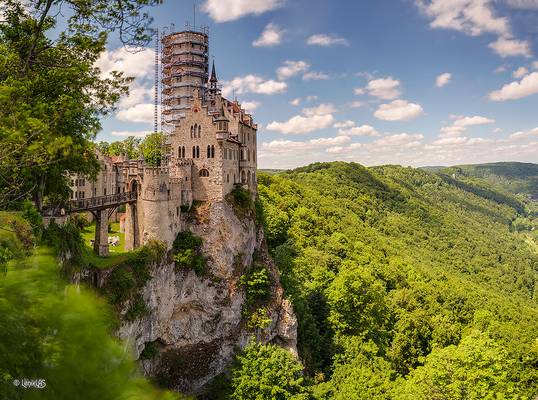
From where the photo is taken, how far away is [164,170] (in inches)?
1550

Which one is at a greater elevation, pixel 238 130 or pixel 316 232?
pixel 238 130

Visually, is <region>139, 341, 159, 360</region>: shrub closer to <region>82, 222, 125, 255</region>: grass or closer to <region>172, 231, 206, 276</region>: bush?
<region>172, 231, 206, 276</region>: bush

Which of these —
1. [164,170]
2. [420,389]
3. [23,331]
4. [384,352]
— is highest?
[164,170]

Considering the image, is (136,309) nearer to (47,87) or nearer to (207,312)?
(207,312)

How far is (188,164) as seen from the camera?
43531 millimetres

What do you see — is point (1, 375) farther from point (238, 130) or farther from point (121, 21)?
point (238, 130)

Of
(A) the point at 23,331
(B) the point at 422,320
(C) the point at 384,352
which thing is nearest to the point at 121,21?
(A) the point at 23,331

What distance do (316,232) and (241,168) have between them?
40.9 meters

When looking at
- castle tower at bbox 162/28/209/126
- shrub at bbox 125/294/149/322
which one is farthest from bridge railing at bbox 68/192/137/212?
castle tower at bbox 162/28/209/126

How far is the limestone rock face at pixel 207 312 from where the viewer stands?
125 ft

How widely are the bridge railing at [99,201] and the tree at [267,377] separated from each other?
61.0 feet

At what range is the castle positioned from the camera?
38.6m

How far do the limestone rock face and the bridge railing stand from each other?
672 centimetres

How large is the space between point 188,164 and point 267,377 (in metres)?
22.8
